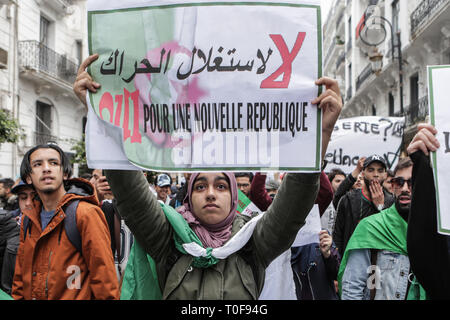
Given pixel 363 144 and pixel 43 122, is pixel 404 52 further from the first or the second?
pixel 43 122

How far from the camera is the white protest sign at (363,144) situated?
5.77 m

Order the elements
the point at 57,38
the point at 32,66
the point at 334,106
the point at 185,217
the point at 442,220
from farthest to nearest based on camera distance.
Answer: the point at 57,38 < the point at 32,66 < the point at 185,217 < the point at 442,220 < the point at 334,106

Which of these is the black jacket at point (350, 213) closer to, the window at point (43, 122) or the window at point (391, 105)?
the window at point (43, 122)

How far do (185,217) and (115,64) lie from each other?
2.62 ft

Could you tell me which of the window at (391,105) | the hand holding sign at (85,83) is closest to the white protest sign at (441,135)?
the hand holding sign at (85,83)

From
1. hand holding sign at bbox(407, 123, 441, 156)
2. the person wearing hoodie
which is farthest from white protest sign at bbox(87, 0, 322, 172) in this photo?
the person wearing hoodie

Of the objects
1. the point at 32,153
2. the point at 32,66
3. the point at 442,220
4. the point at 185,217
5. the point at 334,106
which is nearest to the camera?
the point at 334,106

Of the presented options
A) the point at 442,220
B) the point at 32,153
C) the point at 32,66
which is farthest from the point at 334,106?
the point at 32,66

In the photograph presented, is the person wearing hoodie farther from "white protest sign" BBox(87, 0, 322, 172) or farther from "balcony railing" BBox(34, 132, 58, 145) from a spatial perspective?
"balcony railing" BBox(34, 132, 58, 145)

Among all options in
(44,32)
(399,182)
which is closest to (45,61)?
(44,32)

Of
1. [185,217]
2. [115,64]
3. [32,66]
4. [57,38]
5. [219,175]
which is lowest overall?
[185,217]
